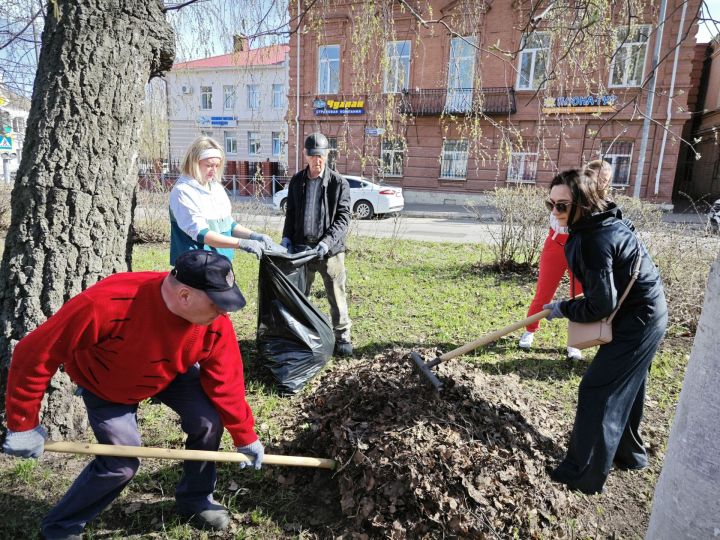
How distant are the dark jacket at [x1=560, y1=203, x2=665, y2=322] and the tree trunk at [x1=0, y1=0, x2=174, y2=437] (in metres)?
2.62

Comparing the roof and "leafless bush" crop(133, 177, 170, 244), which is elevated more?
the roof

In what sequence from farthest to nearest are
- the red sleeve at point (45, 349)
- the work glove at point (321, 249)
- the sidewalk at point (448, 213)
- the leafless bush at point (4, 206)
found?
the sidewalk at point (448, 213) < the leafless bush at point (4, 206) < the work glove at point (321, 249) < the red sleeve at point (45, 349)

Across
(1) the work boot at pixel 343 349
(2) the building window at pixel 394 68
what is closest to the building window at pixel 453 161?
(2) the building window at pixel 394 68

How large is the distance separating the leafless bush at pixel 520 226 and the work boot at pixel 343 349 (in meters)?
3.60

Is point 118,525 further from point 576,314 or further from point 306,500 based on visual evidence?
point 576,314

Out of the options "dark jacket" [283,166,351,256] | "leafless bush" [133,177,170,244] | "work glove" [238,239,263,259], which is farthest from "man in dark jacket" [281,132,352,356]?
"leafless bush" [133,177,170,244]

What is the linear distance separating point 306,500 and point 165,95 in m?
5.37

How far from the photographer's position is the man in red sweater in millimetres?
1625

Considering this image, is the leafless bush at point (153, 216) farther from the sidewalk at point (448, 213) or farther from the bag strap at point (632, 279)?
the bag strap at point (632, 279)

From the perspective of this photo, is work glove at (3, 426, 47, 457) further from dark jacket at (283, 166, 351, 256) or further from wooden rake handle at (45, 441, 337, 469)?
dark jacket at (283, 166, 351, 256)

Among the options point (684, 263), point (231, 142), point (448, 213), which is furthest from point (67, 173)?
point (231, 142)

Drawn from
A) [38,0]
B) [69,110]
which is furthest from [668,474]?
[38,0]

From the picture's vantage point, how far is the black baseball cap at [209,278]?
5.31ft

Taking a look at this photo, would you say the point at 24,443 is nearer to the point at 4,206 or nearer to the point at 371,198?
the point at 4,206
